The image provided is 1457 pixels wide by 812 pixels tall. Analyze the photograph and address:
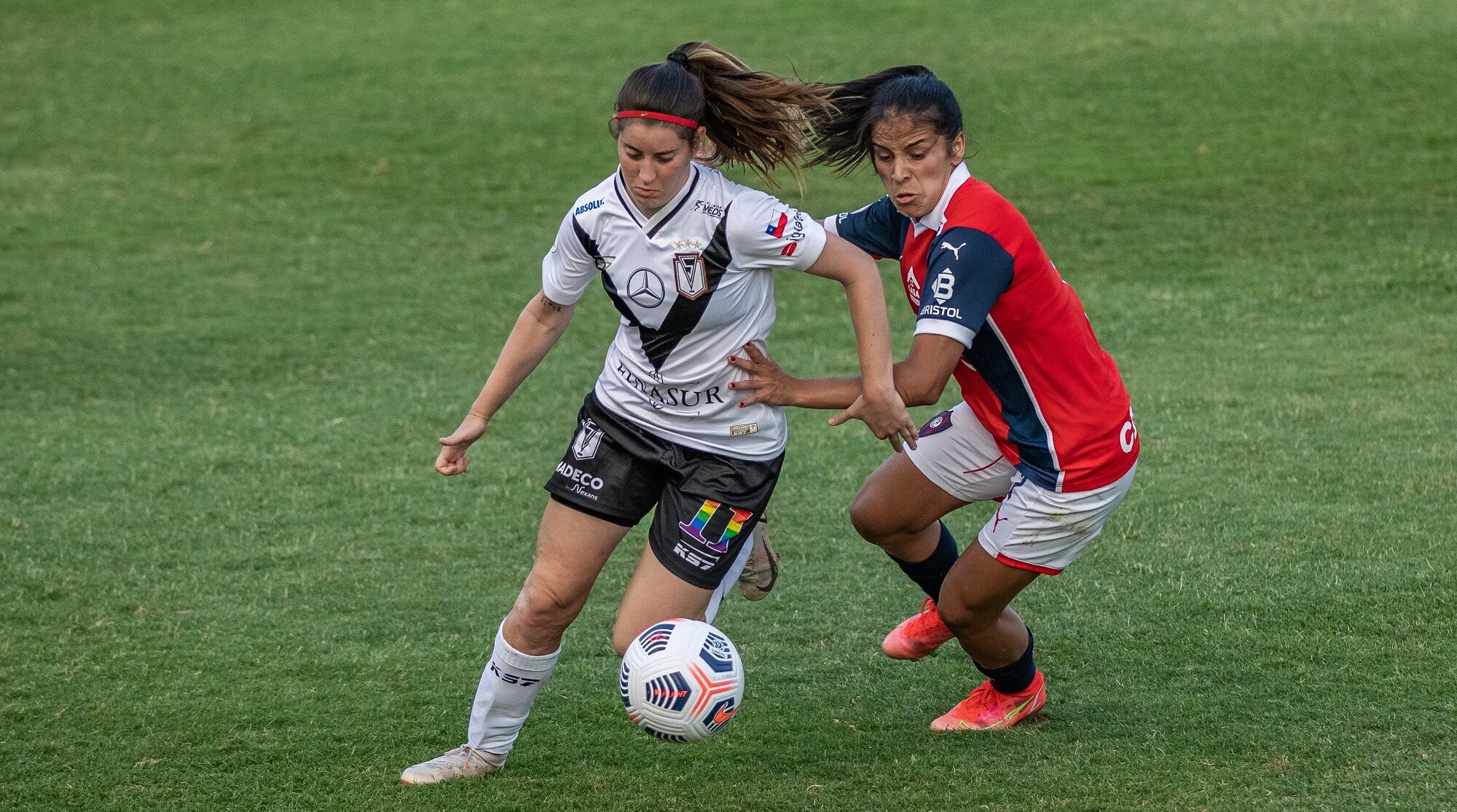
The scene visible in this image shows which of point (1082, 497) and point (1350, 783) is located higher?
point (1082, 497)

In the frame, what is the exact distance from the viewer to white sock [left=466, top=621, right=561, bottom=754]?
437 cm

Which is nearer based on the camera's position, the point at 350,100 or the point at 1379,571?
the point at 1379,571

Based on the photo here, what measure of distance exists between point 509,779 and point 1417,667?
2926 millimetres

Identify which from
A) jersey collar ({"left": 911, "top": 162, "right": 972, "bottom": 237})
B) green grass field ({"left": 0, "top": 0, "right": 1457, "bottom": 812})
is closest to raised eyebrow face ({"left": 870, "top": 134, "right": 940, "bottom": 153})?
jersey collar ({"left": 911, "top": 162, "right": 972, "bottom": 237})

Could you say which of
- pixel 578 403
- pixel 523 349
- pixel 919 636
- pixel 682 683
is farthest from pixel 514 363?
pixel 578 403

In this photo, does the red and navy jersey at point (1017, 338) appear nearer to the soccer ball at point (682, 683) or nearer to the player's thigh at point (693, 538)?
the player's thigh at point (693, 538)

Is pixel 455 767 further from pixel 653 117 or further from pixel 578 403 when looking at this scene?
pixel 578 403

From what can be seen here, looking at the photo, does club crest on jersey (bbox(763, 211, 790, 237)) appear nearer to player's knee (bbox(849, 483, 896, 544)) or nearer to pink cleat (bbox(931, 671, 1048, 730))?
player's knee (bbox(849, 483, 896, 544))

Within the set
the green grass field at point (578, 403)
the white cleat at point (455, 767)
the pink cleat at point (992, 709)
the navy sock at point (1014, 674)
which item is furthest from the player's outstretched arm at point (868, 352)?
the white cleat at point (455, 767)

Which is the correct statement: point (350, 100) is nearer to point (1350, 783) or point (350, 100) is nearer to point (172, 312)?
point (172, 312)

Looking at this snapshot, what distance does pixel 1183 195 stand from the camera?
12094 mm

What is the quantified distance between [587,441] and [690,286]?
57 centimetres

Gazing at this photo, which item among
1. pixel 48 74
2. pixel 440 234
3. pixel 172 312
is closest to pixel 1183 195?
pixel 440 234

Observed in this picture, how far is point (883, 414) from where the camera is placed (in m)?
4.09
